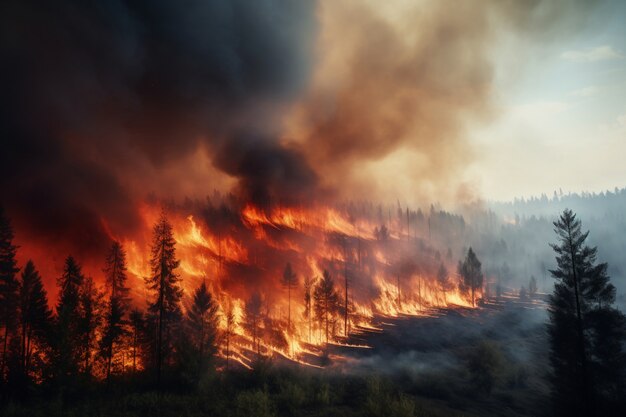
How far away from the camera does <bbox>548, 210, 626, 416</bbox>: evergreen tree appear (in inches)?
1114

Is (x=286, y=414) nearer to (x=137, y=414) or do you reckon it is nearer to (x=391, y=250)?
(x=137, y=414)

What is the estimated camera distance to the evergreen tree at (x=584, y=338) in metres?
28.3

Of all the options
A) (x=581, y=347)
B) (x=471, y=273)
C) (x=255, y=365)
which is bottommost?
(x=255, y=365)

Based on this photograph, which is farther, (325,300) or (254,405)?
(325,300)

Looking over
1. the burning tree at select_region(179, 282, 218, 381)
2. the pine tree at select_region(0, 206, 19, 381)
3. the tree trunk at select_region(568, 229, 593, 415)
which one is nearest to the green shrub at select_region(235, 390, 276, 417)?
the burning tree at select_region(179, 282, 218, 381)

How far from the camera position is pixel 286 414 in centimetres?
3136

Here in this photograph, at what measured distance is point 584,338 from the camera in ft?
96.8

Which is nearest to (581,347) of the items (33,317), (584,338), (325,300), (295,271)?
(584,338)

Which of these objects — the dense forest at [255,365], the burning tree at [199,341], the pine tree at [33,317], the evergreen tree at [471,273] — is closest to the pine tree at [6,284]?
the dense forest at [255,365]

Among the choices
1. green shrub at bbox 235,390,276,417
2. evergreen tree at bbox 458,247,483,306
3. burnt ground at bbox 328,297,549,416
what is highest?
evergreen tree at bbox 458,247,483,306

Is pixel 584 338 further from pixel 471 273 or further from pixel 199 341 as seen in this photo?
pixel 471 273

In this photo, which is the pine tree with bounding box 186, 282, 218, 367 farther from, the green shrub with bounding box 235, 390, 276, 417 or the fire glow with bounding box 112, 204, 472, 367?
the fire glow with bounding box 112, 204, 472, 367

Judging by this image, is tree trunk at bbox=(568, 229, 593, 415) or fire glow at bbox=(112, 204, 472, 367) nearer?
tree trunk at bbox=(568, 229, 593, 415)

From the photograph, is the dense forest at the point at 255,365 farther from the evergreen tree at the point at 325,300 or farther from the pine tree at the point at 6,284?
the evergreen tree at the point at 325,300
